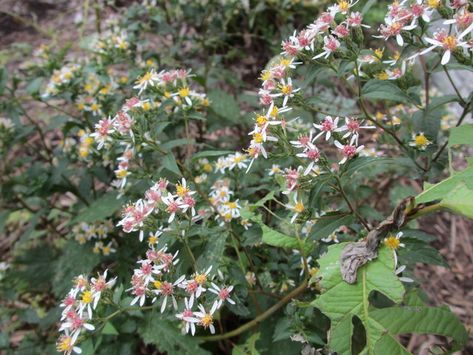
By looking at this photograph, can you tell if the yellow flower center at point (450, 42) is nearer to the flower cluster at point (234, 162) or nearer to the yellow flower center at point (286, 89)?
the yellow flower center at point (286, 89)

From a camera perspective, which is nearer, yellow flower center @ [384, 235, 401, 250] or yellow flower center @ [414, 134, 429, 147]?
yellow flower center @ [384, 235, 401, 250]

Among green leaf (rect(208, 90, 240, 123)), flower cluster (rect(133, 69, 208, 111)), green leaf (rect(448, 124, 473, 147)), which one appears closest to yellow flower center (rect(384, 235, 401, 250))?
green leaf (rect(448, 124, 473, 147))

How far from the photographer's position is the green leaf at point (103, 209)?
8.21ft

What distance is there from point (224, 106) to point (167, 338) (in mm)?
1802

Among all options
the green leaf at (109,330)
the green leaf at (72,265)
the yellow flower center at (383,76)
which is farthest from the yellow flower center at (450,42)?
the green leaf at (72,265)

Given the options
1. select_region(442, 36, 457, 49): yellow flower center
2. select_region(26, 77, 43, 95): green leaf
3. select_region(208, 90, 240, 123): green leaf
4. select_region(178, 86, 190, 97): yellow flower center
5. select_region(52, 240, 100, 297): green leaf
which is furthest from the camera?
select_region(208, 90, 240, 123): green leaf

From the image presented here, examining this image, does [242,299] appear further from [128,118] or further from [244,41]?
→ [244,41]

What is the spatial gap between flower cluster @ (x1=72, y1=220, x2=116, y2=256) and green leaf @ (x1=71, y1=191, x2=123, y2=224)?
14 centimetres

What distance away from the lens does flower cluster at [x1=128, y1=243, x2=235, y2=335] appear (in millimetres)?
1671

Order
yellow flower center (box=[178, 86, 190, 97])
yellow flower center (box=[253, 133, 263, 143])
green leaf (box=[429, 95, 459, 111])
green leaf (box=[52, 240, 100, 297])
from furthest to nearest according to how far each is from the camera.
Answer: green leaf (box=[52, 240, 100, 297]) < yellow flower center (box=[178, 86, 190, 97]) < green leaf (box=[429, 95, 459, 111]) < yellow flower center (box=[253, 133, 263, 143])

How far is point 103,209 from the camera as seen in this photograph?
2.54 m

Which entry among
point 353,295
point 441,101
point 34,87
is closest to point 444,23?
point 441,101

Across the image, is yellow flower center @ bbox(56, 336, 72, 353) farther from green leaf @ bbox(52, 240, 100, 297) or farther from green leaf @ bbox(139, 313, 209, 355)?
green leaf @ bbox(52, 240, 100, 297)

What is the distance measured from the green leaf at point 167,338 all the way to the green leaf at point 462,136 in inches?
52.5
